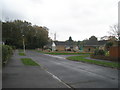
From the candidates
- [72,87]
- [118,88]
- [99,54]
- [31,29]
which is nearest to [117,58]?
[99,54]

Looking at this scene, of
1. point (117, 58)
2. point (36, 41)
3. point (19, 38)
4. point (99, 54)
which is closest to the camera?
point (117, 58)

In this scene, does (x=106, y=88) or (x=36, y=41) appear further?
(x=36, y=41)

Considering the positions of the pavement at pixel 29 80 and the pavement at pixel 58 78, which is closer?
the pavement at pixel 29 80

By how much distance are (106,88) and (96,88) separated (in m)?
0.46

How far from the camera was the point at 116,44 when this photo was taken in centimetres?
1836

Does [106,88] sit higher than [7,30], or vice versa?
[7,30]

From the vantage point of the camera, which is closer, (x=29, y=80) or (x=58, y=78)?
(x=29, y=80)

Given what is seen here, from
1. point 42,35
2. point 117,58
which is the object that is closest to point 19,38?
point 42,35

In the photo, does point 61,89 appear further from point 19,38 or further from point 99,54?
point 19,38

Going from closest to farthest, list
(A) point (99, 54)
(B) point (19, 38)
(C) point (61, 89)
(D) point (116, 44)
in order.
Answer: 1. (C) point (61, 89)
2. (D) point (116, 44)
3. (A) point (99, 54)
4. (B) point (19, 38)

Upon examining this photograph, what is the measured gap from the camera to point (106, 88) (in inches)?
214

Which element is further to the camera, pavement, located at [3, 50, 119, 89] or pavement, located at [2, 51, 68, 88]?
pavement, located at [3, 50, 119, 89]

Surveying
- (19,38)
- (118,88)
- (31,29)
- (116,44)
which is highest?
(31,29)

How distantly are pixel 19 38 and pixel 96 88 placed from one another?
214 feet
